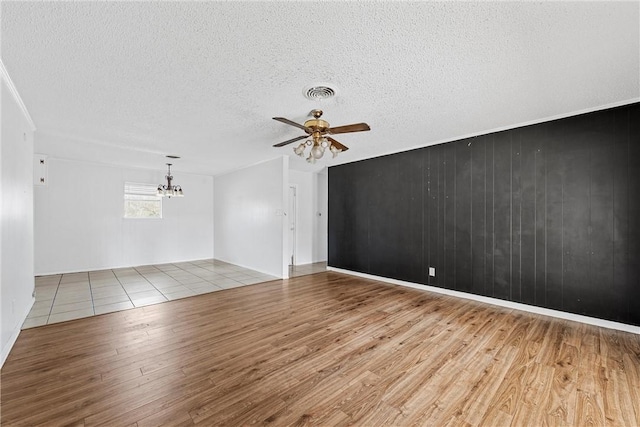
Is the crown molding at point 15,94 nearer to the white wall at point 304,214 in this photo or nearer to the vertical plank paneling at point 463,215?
the white wall at point 304,214

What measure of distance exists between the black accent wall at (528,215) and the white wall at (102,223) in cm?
536

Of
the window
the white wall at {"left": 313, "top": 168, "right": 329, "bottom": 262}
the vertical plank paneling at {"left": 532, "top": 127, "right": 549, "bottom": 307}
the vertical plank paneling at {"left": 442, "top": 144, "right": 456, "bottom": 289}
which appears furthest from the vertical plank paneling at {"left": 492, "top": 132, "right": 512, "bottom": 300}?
the window

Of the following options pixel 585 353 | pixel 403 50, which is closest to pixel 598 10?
pixel 403 50

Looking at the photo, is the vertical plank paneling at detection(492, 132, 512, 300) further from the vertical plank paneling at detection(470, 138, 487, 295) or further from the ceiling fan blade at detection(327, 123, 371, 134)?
the ceiling fan blade at detection(327, 123, 371, 134)

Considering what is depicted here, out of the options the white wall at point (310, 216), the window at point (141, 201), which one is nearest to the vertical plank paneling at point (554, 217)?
the white wall at point (310, 216)

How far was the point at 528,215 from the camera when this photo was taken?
A: 3.51 meters

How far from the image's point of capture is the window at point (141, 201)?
653 centimetres

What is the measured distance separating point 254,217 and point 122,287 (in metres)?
2.76

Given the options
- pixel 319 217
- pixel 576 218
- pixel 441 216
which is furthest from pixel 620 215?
pixel 319 217

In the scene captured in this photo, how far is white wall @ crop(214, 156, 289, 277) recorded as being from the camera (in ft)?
17.9

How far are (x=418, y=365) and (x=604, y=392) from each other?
4.08 ft

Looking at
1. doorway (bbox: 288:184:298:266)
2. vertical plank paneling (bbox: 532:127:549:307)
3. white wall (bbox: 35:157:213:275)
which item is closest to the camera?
vertical plank paneling (bbox: 532:127:549:307)

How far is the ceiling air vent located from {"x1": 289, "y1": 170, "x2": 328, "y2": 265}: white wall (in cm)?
430

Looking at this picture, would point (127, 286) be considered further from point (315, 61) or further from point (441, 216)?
point (441, 216)
